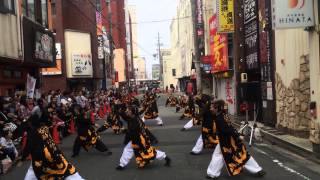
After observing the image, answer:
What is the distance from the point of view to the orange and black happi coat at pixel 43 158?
8.98 metres

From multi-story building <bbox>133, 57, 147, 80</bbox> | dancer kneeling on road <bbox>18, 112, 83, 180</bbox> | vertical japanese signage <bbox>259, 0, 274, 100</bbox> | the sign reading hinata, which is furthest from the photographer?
multi-story building <bbox>133, 57, 147, 80</bbox>

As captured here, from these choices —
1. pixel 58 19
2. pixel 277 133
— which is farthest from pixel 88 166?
pixel 58 19

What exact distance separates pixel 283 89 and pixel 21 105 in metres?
8.11

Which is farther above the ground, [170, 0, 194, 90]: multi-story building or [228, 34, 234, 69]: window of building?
[170, 0, 194, 90]: multi-story building

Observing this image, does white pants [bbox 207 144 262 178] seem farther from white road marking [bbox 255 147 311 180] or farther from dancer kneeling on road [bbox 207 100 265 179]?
white road marking [bbox 255 147 311 180]

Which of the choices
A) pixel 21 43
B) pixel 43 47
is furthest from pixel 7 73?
pixel 43 47

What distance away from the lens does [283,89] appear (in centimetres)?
1712

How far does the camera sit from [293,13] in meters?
12.5

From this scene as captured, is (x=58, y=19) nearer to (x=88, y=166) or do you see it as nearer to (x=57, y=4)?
(x=57, y=4)

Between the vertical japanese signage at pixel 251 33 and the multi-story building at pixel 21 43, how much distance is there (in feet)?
29.7

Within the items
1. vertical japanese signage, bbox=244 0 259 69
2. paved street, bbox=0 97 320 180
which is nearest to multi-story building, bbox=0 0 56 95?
paved street, bbox=0 97 320 180

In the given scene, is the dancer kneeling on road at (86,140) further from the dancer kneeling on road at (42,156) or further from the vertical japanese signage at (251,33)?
the vertical japanese signage at (251,33)

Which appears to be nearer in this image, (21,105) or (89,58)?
(21,105)

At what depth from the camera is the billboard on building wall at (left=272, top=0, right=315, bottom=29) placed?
12.4m
